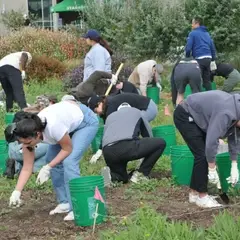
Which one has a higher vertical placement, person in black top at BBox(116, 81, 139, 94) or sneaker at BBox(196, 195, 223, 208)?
person in black top at BBox(116, 81, 139, 94)

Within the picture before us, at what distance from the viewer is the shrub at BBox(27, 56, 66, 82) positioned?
50.6 ft

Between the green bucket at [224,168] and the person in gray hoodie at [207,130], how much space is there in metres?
0.31

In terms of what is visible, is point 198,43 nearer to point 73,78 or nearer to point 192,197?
point 73,78

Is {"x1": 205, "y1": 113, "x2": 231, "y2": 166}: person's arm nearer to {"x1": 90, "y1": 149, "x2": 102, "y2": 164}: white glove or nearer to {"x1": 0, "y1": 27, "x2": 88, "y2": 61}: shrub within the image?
{"x1": 90, "y1": 149, "x2": 102, "y2": 164}: white glove

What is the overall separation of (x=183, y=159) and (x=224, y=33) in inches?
350

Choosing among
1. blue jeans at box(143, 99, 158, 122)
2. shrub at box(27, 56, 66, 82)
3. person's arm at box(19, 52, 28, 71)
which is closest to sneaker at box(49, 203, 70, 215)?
blue jeans at box(143, 99, 158, 122)

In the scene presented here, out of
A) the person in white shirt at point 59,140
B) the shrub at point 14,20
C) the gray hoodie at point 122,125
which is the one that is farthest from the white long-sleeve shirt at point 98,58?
the shrub at point 14,20

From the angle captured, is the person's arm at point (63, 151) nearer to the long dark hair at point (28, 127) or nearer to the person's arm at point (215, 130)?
the long dark hair at point (28, 127)

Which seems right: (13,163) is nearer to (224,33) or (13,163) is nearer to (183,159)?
(183,159)

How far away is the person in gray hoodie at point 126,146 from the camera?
646 cm

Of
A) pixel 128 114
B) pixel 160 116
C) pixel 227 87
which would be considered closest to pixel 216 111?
pixel 128 114

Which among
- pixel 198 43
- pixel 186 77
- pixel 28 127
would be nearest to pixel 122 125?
pixel 28 127

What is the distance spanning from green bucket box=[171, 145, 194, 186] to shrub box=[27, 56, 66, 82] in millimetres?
9432

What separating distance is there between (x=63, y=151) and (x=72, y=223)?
710 millimetres
